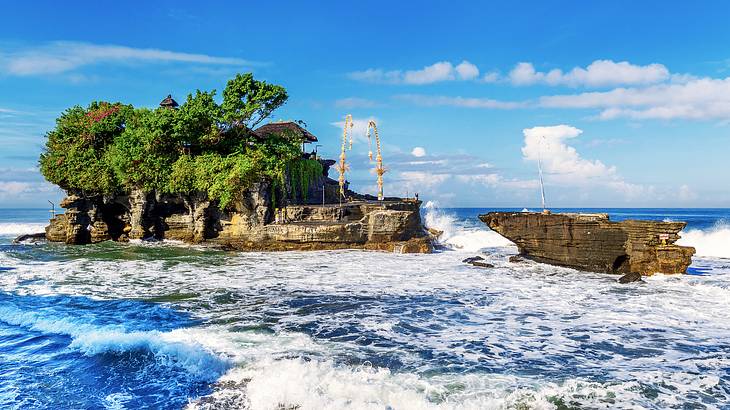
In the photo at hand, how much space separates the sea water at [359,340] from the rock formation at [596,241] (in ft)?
3.74

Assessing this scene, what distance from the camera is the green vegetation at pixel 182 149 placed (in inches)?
1183

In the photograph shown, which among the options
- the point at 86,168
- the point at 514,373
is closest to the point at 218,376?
the point at 514,373

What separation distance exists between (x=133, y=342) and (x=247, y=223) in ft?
67.4

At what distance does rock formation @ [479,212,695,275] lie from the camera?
19.6 m

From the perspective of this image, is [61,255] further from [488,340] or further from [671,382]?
[671,382]

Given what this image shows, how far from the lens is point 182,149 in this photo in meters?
32.5

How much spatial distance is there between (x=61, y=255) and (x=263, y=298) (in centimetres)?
1822

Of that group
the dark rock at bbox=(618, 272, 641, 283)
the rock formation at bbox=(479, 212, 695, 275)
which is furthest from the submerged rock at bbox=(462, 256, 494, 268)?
the dark rock at bbox=(618, 272, 641, 283)

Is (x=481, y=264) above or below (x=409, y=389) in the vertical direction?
above

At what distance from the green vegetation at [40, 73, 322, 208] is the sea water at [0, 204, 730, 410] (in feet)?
35.7

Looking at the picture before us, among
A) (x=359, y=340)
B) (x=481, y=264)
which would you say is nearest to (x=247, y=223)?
(x=481, y=264)

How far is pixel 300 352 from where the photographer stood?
9406mm

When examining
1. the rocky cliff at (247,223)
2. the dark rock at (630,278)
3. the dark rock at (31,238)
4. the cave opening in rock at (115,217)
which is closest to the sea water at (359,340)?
the dark rock at (630,278)

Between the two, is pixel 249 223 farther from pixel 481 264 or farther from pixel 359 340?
pixel 359 340
